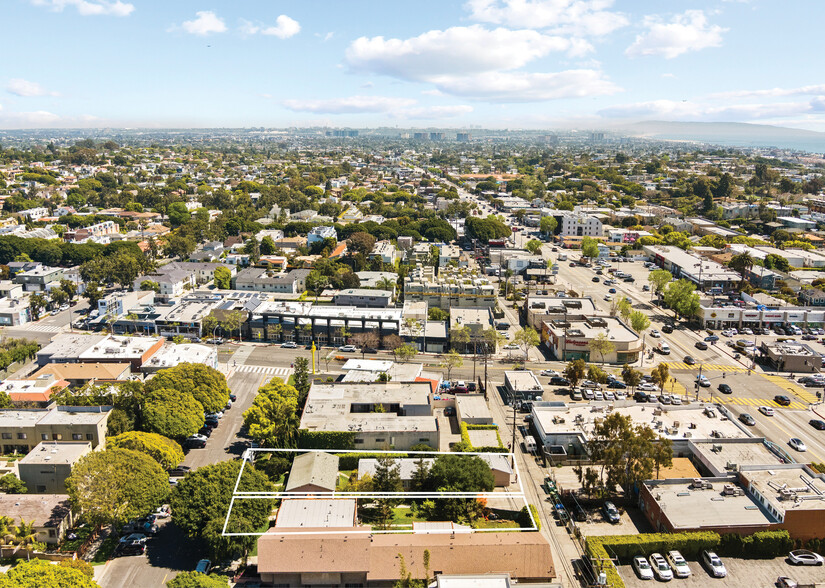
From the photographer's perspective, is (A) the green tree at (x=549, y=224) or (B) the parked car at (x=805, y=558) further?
(A) the green tree at (x=549, y=224)

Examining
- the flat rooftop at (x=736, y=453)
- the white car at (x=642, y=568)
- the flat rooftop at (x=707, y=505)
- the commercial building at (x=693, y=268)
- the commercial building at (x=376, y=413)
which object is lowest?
the white car at (x=642, y=568)

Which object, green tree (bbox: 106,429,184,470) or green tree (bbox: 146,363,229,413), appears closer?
green tree (bbox: 106,429,184,470)

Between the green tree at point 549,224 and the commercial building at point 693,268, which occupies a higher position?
the green tree at point 549,224

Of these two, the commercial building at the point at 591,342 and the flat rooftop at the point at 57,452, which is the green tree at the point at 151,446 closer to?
the flat rooftop at the point at 57,452

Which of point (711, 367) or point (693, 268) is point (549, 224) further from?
point (711, 367)

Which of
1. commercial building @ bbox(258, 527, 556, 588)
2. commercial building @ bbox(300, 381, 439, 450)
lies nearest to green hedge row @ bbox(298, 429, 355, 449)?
commercial building @ bbox(300, 381, 439, 450)

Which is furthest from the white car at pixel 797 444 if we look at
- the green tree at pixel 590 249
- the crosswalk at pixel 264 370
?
the green tree at pixel 590 249

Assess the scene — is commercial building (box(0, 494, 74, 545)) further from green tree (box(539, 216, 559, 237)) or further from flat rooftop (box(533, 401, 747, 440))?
green tree (box(539, 216, 559, 237))
